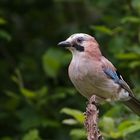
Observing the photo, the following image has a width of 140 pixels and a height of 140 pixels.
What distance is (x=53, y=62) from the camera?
9.17 metres

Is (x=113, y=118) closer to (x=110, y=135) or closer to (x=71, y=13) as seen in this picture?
(x=110, y=135)

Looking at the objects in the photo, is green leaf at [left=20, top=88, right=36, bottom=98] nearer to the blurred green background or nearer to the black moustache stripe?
the blurred green background

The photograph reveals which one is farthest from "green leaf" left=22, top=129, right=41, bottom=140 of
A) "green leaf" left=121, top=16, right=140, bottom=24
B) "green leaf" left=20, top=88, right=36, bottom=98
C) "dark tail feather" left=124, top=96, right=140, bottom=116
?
"green leaf" left=121, top=16, right=140, bottom=24

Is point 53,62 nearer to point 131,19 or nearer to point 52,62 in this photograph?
point 52,62

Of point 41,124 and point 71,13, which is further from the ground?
point 71,13

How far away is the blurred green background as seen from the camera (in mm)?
8203

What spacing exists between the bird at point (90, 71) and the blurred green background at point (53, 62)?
40 centimetres

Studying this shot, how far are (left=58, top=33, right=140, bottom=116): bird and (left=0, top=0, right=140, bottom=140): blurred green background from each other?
1.31ft

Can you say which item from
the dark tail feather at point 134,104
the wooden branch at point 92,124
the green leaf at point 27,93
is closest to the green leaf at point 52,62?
the green leaf at point 27,93

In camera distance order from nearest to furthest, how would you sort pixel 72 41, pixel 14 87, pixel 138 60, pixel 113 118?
pixel 72 41 < pixel 113 118 < pixel 138 60 < pixel 14 87

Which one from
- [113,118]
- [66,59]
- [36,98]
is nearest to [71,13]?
[66,59]

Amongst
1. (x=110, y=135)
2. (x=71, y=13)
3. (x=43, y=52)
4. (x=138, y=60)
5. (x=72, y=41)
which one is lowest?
(x=110, y=135)

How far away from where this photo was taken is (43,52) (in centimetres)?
992

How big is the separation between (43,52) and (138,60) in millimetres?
2047
